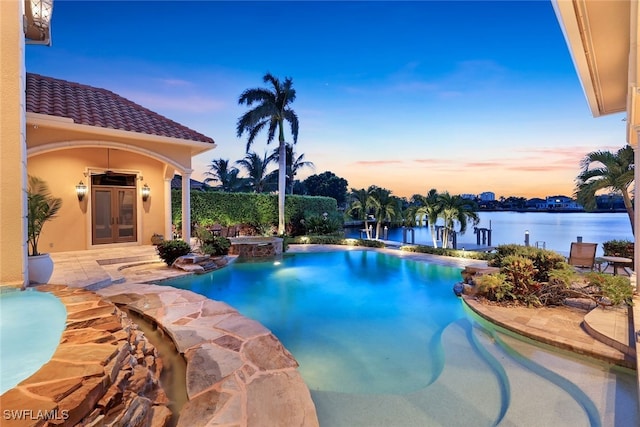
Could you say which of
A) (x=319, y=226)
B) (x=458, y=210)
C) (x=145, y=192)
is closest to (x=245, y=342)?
(x=145, y=192)

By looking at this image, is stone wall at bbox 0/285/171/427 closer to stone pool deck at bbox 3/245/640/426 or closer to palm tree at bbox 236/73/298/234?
stone pool deck at bbox 3/245/640/426

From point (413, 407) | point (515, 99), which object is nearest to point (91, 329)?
point (413, 407)

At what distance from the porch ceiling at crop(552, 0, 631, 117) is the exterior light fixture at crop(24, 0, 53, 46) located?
828cm

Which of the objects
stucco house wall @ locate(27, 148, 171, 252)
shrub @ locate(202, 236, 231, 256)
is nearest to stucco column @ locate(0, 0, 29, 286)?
shrub @ locate(202, 236, 231, 256)

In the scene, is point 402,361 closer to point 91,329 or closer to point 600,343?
point 600,343

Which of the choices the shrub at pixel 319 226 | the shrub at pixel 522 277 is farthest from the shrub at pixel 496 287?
the shrub at pixel 319 226

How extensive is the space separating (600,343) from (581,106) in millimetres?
15400

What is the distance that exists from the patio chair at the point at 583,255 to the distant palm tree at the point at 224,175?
1063 inches

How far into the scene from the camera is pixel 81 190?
37.2 feet

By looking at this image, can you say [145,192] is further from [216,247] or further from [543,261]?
[543,261]

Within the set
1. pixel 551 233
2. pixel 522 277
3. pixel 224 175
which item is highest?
pixel 224 175

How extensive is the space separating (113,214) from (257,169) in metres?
18.5

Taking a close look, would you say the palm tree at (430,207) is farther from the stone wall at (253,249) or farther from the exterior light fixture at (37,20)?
the exterior light fixture at (37,20)

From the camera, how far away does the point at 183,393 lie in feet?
10.8
